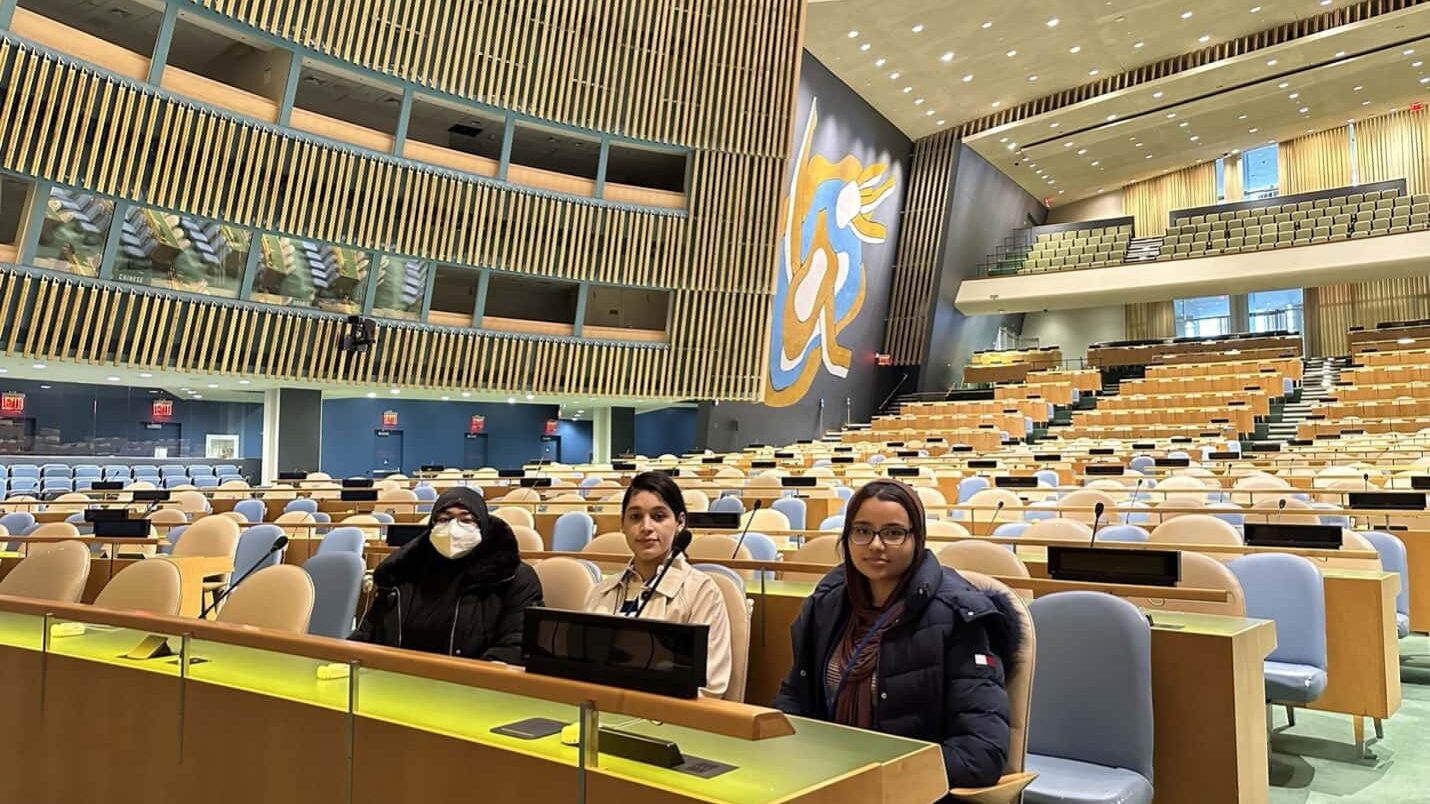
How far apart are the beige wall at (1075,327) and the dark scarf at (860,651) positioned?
2788 centimetres

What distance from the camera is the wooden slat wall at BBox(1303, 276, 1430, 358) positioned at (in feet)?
77.6

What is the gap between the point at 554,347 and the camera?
1599cm

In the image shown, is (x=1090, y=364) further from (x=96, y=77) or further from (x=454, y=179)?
(x=96, y=77)

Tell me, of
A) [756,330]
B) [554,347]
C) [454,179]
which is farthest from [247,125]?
[756,330]

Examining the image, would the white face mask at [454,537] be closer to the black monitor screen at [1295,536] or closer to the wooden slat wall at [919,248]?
the black monitor screen at [1295,536]

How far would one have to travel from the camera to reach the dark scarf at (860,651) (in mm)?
2115


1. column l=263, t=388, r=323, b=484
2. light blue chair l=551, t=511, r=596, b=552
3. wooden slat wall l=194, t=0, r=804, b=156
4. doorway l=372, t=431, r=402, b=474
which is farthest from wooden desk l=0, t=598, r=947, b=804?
doorway l=372, t=431, r=402, b=474

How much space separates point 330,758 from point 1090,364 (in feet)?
81.3

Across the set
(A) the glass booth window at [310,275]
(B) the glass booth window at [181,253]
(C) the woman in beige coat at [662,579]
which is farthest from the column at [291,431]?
(C) the woman in beige coat at [662,579]

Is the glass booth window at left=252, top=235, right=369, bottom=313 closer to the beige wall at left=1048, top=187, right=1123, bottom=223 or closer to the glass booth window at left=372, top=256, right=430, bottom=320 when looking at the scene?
the glass booth window at left=372, top=256, right=430, bottom=320

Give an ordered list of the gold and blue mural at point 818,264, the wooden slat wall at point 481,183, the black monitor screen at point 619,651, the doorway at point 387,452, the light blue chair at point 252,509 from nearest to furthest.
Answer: the black monitor screen at point 619,651 → the light blue chair at point 252,509 → the wooden slat wall at point 481,183 → the doorway at point 387,452 → the gold and blue mural at point 818,264

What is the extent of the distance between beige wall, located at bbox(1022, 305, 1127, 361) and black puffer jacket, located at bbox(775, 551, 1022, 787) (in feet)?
91.5

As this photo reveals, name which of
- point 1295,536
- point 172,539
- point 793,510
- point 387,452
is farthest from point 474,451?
point 1295,536

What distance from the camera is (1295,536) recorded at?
411cm
